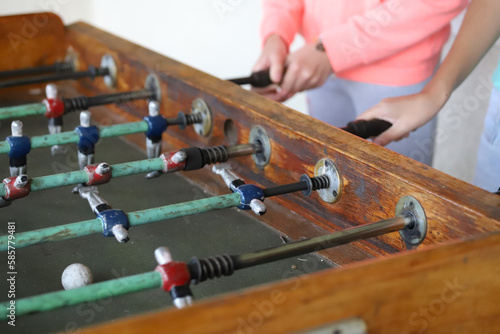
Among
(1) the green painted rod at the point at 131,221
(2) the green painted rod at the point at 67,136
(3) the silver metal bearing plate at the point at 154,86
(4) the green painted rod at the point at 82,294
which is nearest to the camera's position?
(4) the green painted rod at the point at 82,294

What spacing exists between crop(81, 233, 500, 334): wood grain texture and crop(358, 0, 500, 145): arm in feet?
2.14

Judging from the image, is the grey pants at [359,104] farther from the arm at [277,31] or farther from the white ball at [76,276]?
the white ball at [76,276]

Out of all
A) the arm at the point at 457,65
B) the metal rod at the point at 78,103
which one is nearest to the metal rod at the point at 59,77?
the metal rod at the point at 78,103

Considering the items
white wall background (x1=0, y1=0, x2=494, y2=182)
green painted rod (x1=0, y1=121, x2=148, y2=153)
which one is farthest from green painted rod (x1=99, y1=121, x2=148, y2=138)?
white wall background (x1=0, y1=0, x2=494, y2=182)

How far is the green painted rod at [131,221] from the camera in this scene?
0.89 metres

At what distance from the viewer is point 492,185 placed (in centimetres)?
158

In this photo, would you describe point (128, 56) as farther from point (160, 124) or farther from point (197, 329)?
point (197, 329)

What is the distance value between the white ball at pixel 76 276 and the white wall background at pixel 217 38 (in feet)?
5.99

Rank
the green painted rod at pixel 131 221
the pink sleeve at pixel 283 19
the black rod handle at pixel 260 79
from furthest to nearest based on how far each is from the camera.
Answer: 1. the pink sleeve at pixel 283 19
2. the black rod handle at pixel 260 79
3. the green painted rod at pixel 131 221

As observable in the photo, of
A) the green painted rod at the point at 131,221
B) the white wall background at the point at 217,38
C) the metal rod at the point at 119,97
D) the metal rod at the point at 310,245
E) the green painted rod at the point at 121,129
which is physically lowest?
the white wall background at the point at 217,38

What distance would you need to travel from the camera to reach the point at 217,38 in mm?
3555

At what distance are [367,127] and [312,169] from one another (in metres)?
0.22

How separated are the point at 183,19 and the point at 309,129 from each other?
A: 2857 mm

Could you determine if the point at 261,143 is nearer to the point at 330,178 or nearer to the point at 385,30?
the point at 330,178
